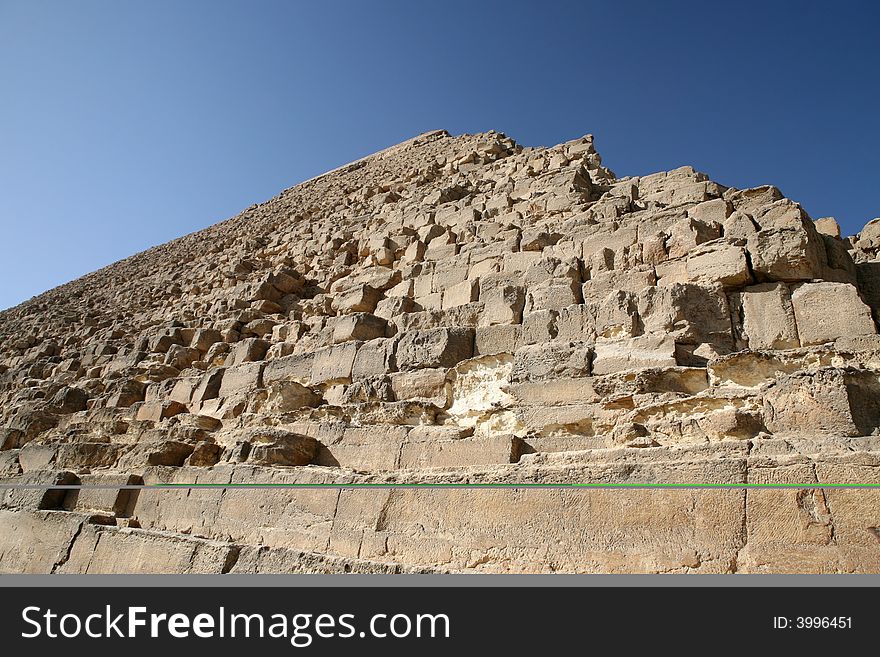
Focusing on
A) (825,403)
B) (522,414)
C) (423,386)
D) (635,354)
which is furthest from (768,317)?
(423,386)

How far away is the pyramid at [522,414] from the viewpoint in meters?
3.53

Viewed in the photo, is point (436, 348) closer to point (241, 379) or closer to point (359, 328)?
point (359, 328)

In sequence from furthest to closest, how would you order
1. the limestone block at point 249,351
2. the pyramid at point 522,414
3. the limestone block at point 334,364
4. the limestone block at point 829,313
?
the limestone block at point 249,351
the limestone block at point 334,364
the limestone block at point 829,313
the pyramid at point 522,414

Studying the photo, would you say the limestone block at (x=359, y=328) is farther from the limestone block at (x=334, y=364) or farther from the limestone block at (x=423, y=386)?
the limestone block at (x=423, y=386)

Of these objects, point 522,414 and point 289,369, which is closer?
point 522,414

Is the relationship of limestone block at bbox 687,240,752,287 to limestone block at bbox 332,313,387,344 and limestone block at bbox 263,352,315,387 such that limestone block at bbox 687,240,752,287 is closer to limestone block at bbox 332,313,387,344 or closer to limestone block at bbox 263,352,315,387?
limestone block at bbox 332,313,387,344

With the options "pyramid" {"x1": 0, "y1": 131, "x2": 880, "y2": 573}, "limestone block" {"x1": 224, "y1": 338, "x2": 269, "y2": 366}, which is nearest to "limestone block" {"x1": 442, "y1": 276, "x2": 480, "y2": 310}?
"pyramid" {"x1": 0, "y1": 131, "x2": 880, "y2": 573}

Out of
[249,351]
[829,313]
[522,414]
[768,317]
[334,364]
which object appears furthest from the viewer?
[249,351]

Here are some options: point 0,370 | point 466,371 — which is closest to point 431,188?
point 466,371

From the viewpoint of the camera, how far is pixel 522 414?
518 cm

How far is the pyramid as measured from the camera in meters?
3.53

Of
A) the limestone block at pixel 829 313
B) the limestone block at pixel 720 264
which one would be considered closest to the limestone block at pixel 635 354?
the limestone block at pixel 720 264

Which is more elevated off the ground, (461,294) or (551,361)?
(461,294)
